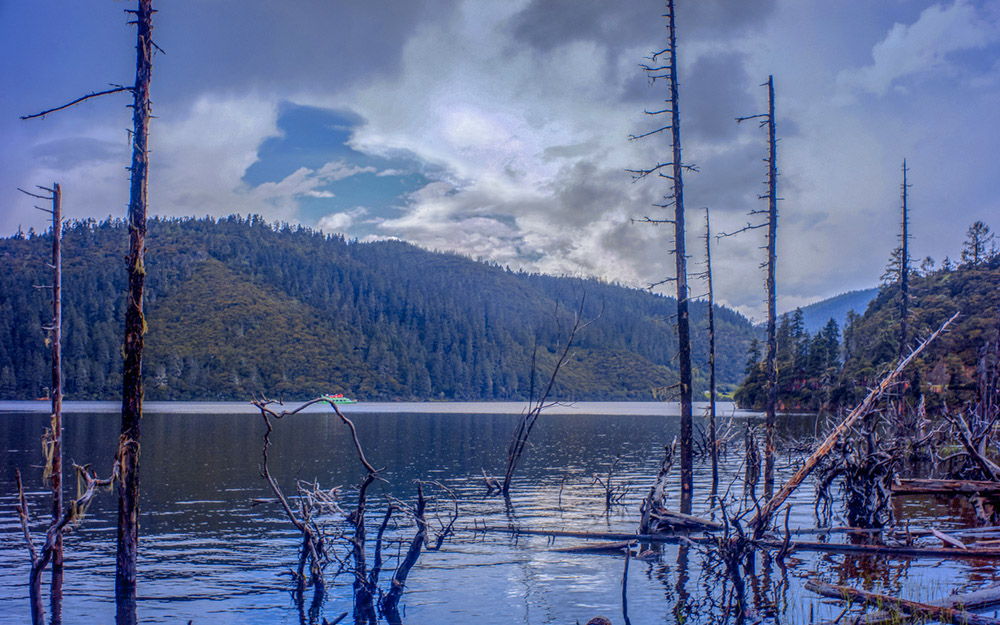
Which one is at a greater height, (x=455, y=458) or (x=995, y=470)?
(x=995, y=470)

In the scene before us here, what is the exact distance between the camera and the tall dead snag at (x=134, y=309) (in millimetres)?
11234

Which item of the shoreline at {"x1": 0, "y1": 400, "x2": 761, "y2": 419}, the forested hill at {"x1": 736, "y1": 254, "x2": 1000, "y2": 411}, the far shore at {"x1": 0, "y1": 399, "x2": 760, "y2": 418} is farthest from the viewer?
the far shore at {"x1": 0, "y1": 399, "x2": 760, "y2": 418}

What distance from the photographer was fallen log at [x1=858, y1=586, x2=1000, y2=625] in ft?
29.1

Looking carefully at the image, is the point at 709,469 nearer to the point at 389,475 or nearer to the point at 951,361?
the point at 389,475

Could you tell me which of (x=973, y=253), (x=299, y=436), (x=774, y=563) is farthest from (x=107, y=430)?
(x=973, y=253)

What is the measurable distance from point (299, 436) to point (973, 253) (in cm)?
8312

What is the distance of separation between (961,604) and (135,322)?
13.0 m

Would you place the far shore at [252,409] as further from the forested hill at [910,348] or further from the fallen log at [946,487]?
the fallen log at [946,487]

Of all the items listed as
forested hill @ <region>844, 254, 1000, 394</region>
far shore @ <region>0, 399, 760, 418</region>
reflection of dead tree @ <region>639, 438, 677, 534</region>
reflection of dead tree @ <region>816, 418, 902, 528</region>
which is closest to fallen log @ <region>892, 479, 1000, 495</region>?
reflection of dead tree @ <region>816, 418, 902, 528</region>

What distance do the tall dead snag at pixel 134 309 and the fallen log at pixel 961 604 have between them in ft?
36.3

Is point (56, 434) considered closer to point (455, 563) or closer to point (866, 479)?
point (455, 563)

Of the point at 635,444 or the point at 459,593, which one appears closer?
the point at 459,593

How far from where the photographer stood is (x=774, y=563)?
1502 cm

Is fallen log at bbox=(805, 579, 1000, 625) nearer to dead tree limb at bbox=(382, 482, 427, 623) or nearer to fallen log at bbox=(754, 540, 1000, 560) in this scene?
fallen log at bbox=(754, 540, 1000, 560)
